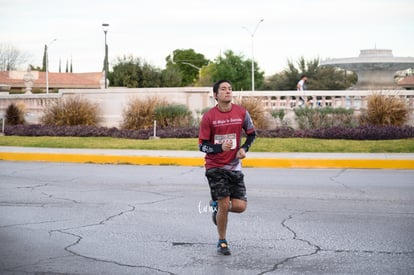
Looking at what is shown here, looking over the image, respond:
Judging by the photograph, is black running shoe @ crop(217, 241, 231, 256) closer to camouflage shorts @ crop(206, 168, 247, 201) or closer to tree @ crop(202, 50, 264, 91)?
camouflage shorts @ crop(206, 168, 247, 201)

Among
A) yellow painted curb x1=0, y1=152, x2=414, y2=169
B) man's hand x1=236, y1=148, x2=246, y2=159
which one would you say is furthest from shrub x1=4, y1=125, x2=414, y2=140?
man's hand x1=236, y1=148, x2=246, y2=159

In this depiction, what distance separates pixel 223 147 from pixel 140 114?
1977cm

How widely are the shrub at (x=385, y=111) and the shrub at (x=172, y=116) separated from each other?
641 centimetres

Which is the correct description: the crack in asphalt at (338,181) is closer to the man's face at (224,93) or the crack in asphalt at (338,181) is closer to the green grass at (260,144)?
the green grass at (260,144)

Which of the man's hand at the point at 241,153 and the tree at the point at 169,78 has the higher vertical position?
the tree at the point at 169,78

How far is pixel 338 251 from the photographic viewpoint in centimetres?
704

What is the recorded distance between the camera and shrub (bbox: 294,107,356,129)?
2348 centimetres

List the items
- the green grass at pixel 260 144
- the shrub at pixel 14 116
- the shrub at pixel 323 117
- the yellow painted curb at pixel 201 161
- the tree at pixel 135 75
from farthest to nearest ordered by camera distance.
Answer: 1. the tree at pixel 135 75
2. the shrub at pixel 14 116
3. the shrub at pixel 323 117
4. the green grass at pixel 260 144
5. the yellow painted curb at pixel 201 161

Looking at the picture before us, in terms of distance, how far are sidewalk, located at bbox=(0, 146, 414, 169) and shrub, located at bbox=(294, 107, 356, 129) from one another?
247 inches

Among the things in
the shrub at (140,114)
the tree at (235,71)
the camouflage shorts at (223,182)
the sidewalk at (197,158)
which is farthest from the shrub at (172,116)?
the tree at (235,71)

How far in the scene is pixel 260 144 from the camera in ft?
63.8

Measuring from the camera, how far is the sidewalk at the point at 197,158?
51.5ft

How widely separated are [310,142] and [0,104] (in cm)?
1830

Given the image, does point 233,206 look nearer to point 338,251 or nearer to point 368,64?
point 338,251
